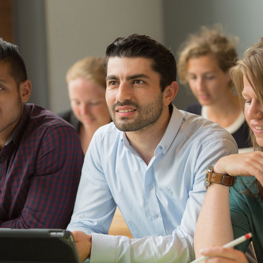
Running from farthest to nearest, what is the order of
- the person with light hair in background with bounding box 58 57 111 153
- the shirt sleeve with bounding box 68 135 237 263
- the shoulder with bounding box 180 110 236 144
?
the person with light hair in background with bounding box 58 57 111 153 < the shoulder with bounding box 180 110 236 144 < the shirt sleeve with bounding box 68 135 237 263

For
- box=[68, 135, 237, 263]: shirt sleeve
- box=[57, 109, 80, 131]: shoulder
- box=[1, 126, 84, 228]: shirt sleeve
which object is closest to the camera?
box=[68, 135, 237, 263]: shirt sleeve

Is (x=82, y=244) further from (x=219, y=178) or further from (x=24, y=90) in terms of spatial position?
(x=24, y=90)

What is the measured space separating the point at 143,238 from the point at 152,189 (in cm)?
22

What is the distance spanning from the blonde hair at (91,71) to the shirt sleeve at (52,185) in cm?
109

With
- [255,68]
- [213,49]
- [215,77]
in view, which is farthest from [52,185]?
[213,49]

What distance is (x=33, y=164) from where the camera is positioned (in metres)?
1.73

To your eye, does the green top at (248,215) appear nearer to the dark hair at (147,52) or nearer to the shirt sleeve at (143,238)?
the shirt sleeve at (143,238)

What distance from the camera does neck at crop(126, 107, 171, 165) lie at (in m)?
1.59

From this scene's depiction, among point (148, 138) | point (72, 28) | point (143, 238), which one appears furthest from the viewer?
point (72, 28)

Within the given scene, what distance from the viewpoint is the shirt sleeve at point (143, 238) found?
1310 mm

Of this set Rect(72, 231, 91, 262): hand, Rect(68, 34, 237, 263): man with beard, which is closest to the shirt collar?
Rect(68, 34, 237, 263): man with beard

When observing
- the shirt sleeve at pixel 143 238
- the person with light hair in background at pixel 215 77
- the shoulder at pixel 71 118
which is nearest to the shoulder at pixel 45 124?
the shirt sleeve at pixel 143 238

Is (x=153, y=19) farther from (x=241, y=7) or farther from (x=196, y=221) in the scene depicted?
(x=196, y=221)

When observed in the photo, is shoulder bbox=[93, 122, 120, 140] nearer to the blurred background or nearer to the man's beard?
the man's beard
